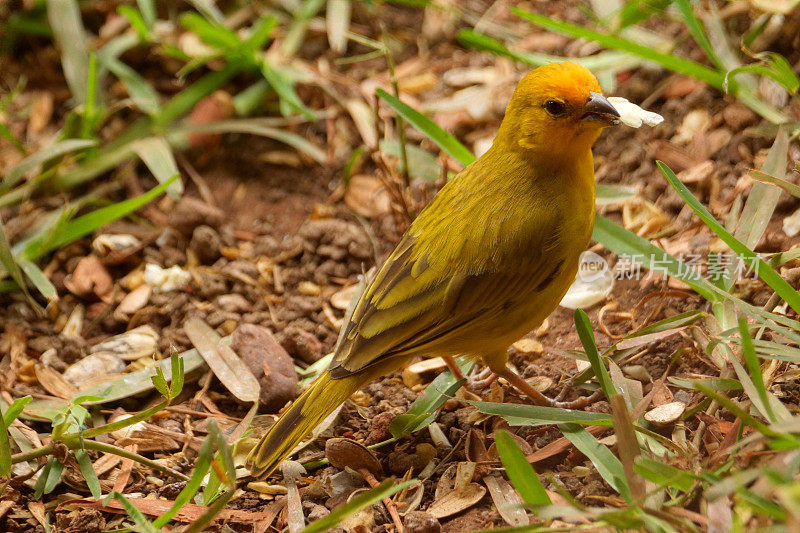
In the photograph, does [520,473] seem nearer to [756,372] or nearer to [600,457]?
[600,457]

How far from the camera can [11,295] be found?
12.8 ft

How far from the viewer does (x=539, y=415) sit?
9.37 feet

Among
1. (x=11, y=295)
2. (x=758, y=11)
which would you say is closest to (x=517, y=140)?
(x=758, y=11)

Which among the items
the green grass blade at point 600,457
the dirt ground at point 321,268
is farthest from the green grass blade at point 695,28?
the green grass blade at point 600,457

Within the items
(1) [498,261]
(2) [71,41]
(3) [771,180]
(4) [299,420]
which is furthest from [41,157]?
(3) [771,180]

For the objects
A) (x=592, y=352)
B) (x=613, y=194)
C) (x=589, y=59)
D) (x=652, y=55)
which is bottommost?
(x=592, y=352)

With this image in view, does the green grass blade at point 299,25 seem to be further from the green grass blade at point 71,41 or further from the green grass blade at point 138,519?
the green grass blade at point 138,519

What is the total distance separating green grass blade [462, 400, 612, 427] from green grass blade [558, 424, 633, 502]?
0.03 meters

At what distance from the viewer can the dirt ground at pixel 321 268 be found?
10.4ft

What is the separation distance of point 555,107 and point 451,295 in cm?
78

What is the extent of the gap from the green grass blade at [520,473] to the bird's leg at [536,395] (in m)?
0.70

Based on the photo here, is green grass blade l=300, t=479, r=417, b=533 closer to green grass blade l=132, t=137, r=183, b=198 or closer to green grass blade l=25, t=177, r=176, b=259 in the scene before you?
green grass blade l=25, t=177, r=176, b=259

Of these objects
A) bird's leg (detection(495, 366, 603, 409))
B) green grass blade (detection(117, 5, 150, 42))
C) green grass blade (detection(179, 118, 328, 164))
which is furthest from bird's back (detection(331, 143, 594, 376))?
green grass blade (detection(117, 5, 150, 42))

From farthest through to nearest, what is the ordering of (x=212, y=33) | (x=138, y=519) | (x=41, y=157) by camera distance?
(x=212, y=33)
(x=41, y=157)
(x=138, y=519)
